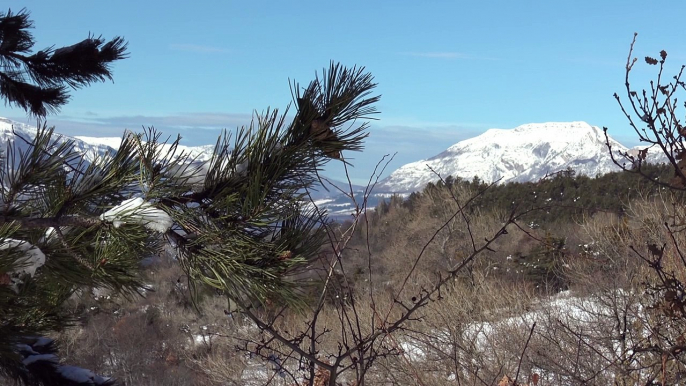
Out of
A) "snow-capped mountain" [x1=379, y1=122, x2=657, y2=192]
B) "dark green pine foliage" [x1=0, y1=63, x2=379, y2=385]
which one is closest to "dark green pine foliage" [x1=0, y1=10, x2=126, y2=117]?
"dark green pine foliage" [x1=0, y1=63, x2=379, y2=385]

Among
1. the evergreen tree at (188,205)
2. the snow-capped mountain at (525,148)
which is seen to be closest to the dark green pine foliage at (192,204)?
the evergreen tree at (188,205)

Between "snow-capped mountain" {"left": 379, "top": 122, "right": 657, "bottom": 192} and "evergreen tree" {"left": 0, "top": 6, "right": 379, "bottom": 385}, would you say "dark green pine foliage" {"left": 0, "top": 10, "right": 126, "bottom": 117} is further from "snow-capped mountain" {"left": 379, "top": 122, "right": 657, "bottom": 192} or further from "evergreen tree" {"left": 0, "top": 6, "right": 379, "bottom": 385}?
"snow-capped mountain" {"left": 379, "top": 122, "right": 657, "bottom": 192}

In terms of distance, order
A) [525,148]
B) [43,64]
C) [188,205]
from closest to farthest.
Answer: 1. [188,205]
2. [43,64]
3. [525,148]

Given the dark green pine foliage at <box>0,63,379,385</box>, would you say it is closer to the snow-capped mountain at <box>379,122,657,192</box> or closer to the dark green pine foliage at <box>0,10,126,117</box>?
the dark green pine foliage at <box>0,10,126,117</box>

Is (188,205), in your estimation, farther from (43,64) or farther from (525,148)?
(525,148)

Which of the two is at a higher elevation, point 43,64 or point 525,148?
point 525,148

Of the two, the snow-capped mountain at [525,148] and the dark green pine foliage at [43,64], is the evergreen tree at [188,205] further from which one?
the snow-capped mountain at [525,148]

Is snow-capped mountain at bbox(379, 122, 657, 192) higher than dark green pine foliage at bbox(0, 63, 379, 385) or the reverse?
higher

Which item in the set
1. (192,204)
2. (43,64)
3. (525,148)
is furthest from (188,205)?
(525,148)

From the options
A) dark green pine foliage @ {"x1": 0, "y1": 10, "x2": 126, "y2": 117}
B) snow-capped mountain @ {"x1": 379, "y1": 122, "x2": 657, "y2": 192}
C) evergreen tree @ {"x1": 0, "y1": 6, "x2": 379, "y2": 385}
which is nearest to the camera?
evergreen tree @ {"x1": 0, "y1": 6, "x2": 379, "y2": 385}

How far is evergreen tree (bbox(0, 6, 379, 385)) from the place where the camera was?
5.42 feet

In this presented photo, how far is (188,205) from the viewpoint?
5.53ft

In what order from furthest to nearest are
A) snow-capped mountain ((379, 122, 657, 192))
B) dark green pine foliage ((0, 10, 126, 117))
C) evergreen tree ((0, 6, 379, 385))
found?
snow-capped mountain ((379, 122, 657, 192)), dark green pine foliage ((0, 10, 126, 117)), evergreen tree ((0, 6, 379, 385))

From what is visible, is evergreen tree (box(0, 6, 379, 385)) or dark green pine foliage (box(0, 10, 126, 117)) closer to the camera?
evergreen tree (box(0, 6, 379, 385))
